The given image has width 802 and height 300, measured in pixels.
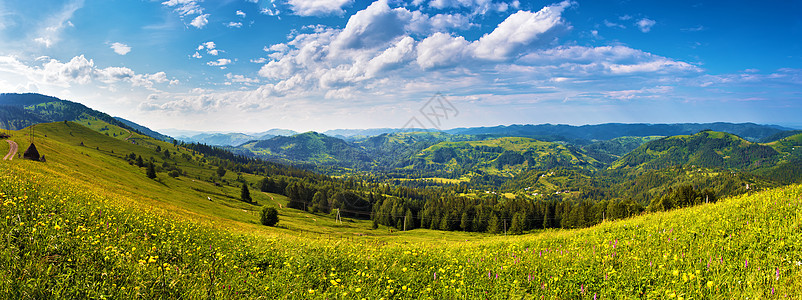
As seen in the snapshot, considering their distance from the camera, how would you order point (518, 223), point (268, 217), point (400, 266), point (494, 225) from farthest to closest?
point (494, 225), point (518, 223), point (268, 217), point (400, 266)

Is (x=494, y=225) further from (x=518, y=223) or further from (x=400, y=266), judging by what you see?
(x=400, y=266)

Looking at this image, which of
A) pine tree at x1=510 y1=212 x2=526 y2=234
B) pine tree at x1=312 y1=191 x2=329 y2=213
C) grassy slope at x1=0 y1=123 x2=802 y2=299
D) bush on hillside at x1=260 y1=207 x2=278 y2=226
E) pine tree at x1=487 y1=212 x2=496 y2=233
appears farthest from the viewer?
pine tree at x1=312 y1=191 x2=329 y2=213

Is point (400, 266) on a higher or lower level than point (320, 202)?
higher

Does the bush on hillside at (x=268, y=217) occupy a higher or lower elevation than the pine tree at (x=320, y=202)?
higher

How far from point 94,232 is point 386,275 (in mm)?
8291

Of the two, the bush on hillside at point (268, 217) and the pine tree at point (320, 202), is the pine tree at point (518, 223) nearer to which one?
the bush on hillside at point (268, 217)

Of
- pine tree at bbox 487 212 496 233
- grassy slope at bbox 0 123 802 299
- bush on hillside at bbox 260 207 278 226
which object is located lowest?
pine tree at bbox 487 212 496 233

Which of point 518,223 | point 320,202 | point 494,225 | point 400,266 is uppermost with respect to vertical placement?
point 400,266

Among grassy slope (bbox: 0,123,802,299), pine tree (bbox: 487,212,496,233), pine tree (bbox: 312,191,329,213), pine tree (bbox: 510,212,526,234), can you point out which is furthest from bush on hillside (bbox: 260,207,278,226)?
pine tree (bbox: 510,212,526,234)

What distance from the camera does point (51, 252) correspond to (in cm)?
611

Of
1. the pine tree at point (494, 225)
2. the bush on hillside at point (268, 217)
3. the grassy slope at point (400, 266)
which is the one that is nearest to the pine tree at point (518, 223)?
the pine tree at point (494, 225)

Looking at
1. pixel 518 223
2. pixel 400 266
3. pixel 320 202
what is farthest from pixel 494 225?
pixel 400 266

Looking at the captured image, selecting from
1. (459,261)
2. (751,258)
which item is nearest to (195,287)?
(459,261)

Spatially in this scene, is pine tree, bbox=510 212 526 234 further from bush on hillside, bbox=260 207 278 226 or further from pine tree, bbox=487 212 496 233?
bush on hillside, bbox=260 207 278 226
